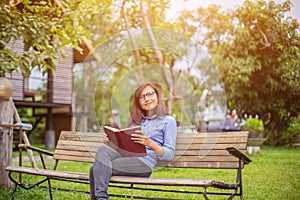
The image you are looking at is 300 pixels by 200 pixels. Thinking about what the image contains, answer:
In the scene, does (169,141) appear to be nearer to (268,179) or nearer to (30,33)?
(268,179)

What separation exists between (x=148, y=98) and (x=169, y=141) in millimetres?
280

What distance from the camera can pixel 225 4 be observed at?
3469 mm

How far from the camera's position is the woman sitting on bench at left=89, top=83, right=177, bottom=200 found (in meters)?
2.33

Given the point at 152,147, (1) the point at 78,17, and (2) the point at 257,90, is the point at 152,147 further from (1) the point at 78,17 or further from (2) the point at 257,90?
(1) the point at 78,17

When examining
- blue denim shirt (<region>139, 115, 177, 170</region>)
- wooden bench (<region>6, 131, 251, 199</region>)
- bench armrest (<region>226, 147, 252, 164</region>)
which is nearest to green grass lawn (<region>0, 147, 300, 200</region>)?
wooden bench (<region>6, 131, 251, 199</region>)

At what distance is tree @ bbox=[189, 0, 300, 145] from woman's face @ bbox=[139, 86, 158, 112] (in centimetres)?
84

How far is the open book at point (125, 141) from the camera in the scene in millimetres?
2275

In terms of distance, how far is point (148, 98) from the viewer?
2580 millimetres

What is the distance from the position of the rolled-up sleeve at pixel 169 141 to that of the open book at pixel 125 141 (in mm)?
114

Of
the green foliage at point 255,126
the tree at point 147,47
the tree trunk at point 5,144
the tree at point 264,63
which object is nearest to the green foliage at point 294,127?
the tree at point 264,63

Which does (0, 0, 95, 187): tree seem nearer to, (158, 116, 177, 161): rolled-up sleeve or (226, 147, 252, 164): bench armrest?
(158, 116, 177, 161): rolled-up sleeve

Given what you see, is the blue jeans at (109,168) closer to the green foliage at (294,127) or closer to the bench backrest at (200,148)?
the bench backrest at (200,148)

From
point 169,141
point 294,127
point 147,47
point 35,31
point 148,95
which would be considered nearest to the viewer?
point 169,141

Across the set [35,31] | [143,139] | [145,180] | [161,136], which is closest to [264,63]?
[161,136]
